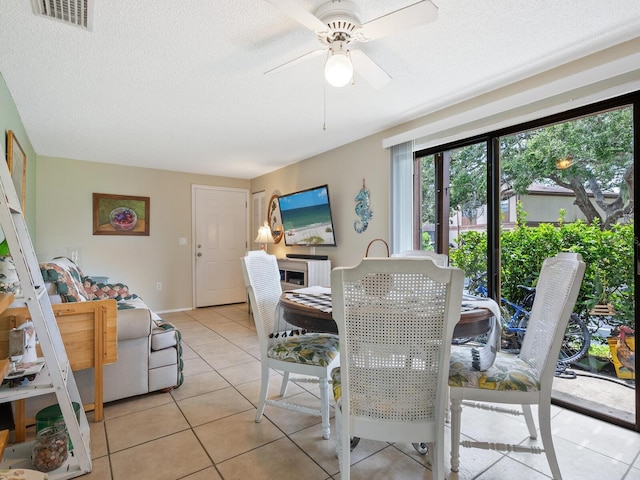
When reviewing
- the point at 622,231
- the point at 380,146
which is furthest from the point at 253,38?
the point at 622,231

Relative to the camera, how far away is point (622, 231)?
2131mm

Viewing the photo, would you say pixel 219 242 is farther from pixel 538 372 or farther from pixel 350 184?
pixel 538 372

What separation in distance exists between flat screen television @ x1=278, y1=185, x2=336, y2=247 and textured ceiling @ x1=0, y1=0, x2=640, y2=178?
0.88m

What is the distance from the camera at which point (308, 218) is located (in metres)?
4.43

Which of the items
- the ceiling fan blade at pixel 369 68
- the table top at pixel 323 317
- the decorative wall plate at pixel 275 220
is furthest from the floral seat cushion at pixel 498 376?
the decorative wall plate at pixel 275 220

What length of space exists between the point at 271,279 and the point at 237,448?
0.96 metres

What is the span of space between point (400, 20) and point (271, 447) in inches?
85.4

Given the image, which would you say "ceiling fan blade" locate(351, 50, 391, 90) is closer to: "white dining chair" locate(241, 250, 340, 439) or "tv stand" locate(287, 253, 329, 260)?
"white dining chair" locate(241, 250, 340, 439)

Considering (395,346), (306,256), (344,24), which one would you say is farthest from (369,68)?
(306,256)

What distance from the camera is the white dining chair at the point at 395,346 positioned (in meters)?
A: 1.17

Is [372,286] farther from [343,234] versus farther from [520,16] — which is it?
[343,234]

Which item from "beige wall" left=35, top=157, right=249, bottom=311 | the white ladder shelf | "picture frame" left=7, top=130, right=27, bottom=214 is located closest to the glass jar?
the white ladder shelf

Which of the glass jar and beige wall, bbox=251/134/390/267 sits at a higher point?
beige wall, bbox=251/134/390/267

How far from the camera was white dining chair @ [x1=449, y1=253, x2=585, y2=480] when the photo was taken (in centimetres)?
146
